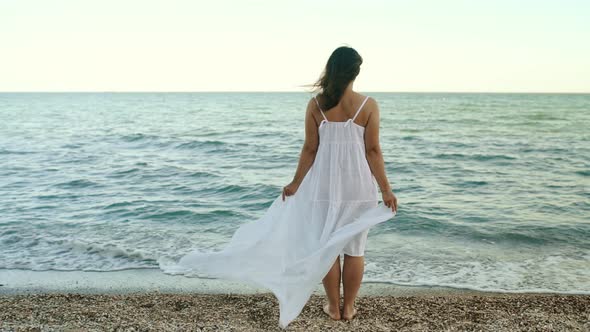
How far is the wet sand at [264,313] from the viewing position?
4.11 meters

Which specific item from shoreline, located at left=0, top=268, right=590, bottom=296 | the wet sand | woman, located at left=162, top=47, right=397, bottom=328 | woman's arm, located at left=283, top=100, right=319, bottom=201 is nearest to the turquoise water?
shoreline, located at left=0, top=268, right=590, bottom=296

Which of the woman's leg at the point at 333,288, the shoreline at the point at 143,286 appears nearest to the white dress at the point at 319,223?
the woman's leg at the point at 333,288

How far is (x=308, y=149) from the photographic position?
3.98 metres

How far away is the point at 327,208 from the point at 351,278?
24.6 inches

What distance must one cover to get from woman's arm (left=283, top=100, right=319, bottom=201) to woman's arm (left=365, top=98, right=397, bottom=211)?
0.40 metres

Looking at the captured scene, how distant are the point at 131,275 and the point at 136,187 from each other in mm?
6096

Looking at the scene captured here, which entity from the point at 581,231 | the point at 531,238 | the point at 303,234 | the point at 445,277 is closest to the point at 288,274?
the point at 303,234

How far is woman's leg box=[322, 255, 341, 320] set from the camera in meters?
4.05

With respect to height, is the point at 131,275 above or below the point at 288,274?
below

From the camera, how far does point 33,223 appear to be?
8.48 m

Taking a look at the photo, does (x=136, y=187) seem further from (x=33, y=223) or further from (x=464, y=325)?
(x=464, y=325)
